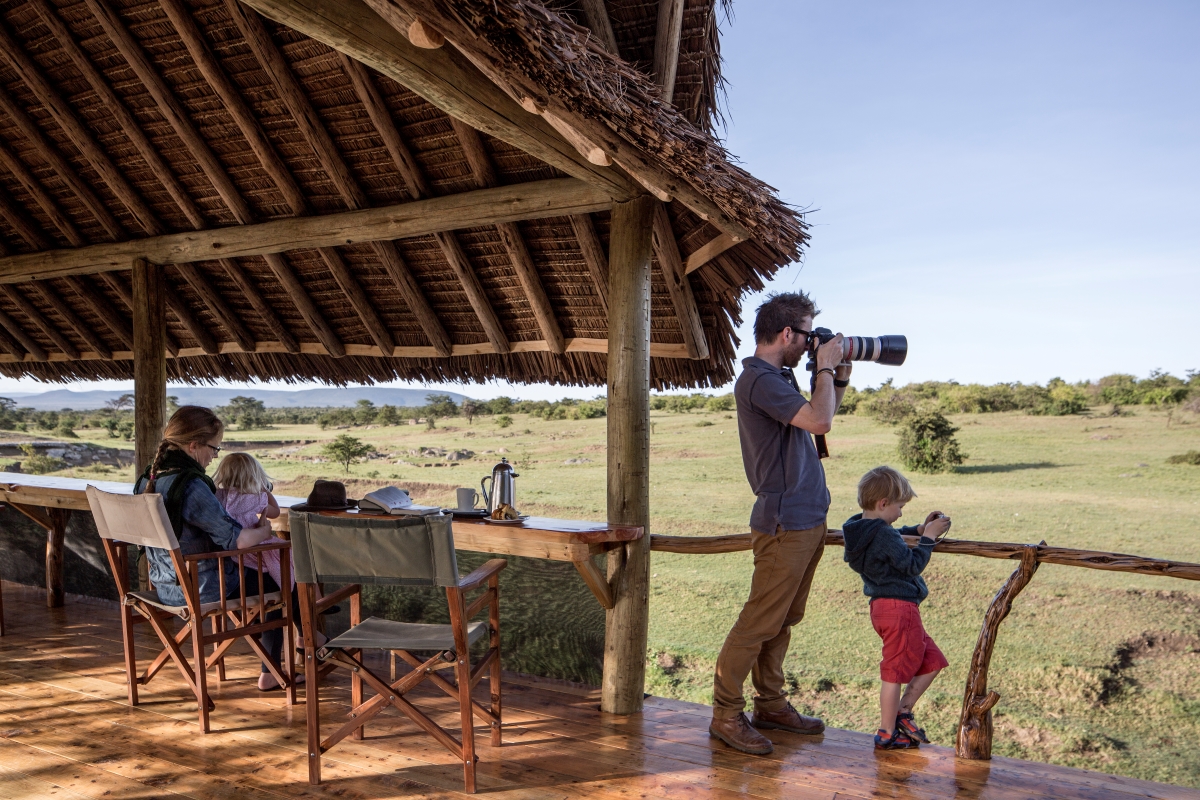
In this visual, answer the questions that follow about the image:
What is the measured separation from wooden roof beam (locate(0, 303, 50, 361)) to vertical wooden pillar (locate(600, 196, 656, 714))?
5.49 metres

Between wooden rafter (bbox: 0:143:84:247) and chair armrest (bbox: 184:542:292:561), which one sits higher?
wooden rafter (bbox: 0:143:84:247)

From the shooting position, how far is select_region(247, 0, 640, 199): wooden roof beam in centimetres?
227

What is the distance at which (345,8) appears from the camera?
231cm

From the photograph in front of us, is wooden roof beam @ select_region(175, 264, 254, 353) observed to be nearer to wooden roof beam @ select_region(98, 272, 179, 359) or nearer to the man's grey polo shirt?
wooden roof beam @ select_region(98, 272, 179, 359)

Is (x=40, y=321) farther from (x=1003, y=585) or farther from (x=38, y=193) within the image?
(x=1003, y=585)

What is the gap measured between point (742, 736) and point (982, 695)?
0.85 meters

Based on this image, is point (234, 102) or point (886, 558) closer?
point (886, 558)

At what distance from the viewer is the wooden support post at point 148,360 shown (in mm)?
4906

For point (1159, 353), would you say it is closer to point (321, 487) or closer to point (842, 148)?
point (842, 148)

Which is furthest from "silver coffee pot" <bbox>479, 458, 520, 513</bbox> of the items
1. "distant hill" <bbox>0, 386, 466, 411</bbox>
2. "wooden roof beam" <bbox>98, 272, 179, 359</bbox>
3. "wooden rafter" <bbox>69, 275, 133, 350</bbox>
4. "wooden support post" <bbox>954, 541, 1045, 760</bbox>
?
"distant hill" <bbox>0, 386, 466, 411</bbox>

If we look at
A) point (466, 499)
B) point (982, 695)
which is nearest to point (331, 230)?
point (466, 499)

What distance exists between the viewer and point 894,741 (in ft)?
9.42

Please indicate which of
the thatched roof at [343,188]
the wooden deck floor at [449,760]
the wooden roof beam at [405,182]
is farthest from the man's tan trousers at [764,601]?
the wooden roof beam at [405,182]

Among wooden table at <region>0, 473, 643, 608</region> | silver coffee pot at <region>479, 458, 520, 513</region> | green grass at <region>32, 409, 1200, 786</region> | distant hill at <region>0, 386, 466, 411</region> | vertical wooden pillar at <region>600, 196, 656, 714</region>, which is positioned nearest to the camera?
wooden table at <region>0, 473, 643, 608</region>
